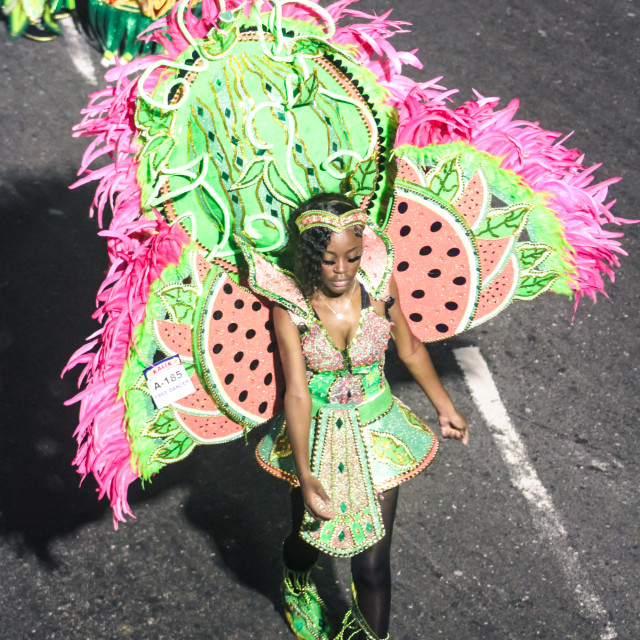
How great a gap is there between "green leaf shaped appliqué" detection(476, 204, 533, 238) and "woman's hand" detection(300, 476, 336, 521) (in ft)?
3.73

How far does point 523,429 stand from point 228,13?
2.66m

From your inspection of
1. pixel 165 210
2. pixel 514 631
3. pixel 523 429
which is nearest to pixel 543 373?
pixel 523 429

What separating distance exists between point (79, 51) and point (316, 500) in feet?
18.0

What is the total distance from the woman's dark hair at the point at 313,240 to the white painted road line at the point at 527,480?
1.95 metres

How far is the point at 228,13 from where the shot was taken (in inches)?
129

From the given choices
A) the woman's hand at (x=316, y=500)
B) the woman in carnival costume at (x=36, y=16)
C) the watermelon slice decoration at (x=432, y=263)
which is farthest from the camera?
the woman in carnival costume at (x=36, y=16)

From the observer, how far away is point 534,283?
145 inches

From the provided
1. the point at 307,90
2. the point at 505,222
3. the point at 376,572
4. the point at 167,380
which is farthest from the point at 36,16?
the point at 376,572

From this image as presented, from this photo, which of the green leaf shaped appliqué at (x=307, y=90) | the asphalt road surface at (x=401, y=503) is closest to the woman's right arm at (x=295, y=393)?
the green leaf shaped appliqué at (x=307, y=90)

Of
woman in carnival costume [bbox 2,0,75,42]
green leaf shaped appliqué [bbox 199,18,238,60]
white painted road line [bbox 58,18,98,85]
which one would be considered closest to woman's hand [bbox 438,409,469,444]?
green leaf shaped appliqué [bbox 199,18,238,60]

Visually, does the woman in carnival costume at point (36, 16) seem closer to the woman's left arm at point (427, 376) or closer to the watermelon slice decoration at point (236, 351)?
the watermelon slice decoration at point (236, 351)

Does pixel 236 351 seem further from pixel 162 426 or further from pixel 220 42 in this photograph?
pixel 220 42

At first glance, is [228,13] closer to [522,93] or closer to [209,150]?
[209,150]

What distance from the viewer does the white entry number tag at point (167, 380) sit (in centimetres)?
327
